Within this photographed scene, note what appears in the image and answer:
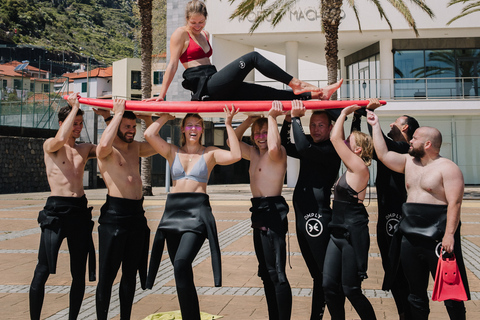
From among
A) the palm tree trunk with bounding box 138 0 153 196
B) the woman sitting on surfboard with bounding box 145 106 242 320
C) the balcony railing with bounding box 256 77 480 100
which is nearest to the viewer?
the woman sitting on surfboard with bounding box 145 106 242 320

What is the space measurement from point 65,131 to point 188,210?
58.5 inches

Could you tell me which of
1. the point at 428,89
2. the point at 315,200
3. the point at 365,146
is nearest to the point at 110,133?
the point at 315,200

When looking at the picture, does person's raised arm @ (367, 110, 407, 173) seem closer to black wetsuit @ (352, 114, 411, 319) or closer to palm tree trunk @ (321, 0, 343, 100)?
black wetsuit @ (352, 114, 411, 319)

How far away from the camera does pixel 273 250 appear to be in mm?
4918

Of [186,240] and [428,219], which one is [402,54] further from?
[186,240]

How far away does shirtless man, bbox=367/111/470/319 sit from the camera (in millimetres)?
4445

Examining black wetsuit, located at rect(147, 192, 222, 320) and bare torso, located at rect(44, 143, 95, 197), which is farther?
bare torso, located at rect(44, 143, 95, 197)

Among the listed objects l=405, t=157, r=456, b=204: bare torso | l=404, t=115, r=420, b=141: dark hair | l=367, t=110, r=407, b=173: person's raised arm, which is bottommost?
l=405, t=157, r=456, b=204: bare torso

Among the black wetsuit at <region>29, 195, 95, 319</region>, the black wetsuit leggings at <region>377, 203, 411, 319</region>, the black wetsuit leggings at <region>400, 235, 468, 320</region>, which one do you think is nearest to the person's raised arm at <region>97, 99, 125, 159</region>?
the black wetsuit at <region>29, 195, 95, 319</region>

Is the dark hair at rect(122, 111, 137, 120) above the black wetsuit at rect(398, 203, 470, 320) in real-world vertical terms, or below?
above

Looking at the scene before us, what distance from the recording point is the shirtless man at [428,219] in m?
4.45

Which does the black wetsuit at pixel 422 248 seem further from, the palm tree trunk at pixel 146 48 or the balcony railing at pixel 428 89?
the balcony railing at pixel 428 89

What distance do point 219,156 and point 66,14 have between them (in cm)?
13547

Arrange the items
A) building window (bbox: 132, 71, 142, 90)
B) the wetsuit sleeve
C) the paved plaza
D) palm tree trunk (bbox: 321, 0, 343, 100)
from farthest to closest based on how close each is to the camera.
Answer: building window (bbox: 132, 71, 142, 90) < palm tree trunk (bbox: 321, 0, 343, 100) < the paved plaza < the wetsuit sleeve
